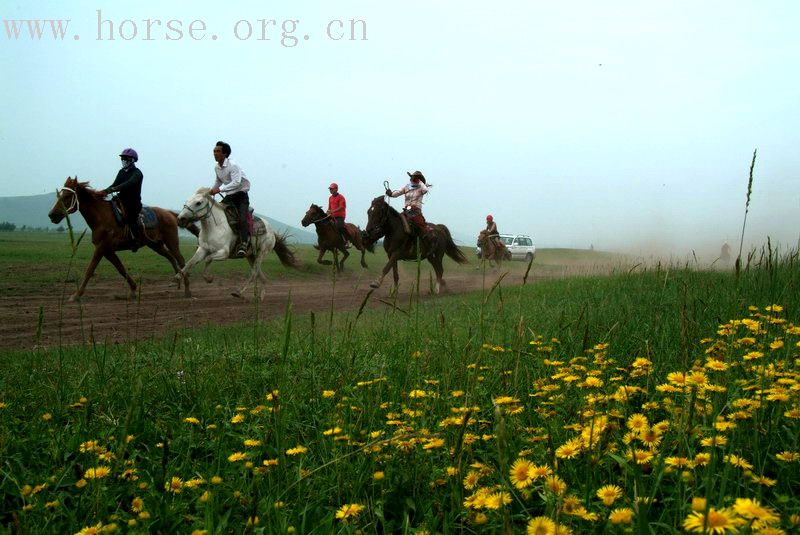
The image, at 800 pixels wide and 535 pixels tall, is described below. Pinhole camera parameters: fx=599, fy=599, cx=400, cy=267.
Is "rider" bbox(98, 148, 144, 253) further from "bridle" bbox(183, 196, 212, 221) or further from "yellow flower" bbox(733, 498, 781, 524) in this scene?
"yellow flower" bbox(733, 498, 781, 524)

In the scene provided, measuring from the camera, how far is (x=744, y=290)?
20.7ft

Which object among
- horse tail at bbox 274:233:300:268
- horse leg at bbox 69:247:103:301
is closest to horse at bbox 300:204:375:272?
horse tail at bbox 274:233:300:268

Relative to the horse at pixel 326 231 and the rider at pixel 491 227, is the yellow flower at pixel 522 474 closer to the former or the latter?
the horse at pixel 326 231

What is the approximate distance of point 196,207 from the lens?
13438mm

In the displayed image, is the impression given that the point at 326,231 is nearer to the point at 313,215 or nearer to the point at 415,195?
the point at 313,215

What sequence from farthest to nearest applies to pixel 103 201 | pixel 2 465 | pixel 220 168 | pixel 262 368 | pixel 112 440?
pixel 220 168
pixel 103 201
pixel 262 368
pixel 112 440
pixel 2 465

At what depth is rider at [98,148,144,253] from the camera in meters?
12.8

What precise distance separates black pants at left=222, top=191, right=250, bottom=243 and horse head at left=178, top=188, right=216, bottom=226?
495 millimetres

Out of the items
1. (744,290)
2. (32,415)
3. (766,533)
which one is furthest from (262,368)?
(744,290)

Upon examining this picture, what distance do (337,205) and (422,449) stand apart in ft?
62.3

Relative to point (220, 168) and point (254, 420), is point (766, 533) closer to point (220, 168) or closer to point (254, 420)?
point (254, 420)

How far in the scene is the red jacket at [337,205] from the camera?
20828mm

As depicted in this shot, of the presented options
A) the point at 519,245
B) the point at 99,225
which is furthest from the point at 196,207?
the point at 519,245

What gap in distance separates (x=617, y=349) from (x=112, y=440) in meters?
3.39
